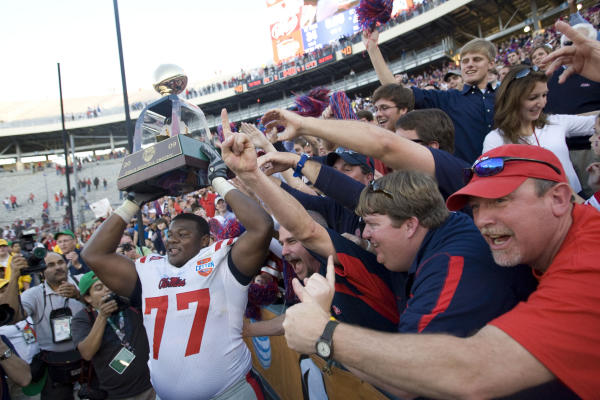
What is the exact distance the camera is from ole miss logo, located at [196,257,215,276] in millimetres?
2455

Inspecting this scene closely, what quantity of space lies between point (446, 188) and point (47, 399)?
4233 mm

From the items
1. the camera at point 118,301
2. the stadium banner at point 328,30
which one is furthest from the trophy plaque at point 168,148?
the stadium banner at point 328,30

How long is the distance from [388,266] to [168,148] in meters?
1.58

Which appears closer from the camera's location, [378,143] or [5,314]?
[378,143]

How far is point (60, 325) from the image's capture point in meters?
3.74

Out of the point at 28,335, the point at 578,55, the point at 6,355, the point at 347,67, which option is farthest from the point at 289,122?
the point at 347,67

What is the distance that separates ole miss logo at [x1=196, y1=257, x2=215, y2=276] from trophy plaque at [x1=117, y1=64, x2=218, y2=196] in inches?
23.9

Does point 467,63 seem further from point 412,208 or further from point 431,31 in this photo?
point 431,31

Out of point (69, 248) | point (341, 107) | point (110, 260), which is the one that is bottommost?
point (110, 260)

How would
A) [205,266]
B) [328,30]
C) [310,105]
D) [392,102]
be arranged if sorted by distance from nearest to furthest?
[205,266] → [392,102] → [310,105] → [328,30]

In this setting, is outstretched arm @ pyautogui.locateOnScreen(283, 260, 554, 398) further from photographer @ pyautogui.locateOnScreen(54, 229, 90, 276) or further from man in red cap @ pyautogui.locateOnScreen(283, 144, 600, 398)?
photographer @ pyautogui.locateOnScreen(54, 229, 90, 276)

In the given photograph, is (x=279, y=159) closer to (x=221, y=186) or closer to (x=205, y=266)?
(x=221, y=186)

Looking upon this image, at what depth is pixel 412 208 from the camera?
5.56ft

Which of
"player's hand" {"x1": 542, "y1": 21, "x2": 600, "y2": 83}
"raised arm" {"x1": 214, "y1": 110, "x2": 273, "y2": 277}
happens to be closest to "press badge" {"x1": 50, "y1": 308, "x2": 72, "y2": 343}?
"raised arm" {"x1": 214, "y1": 110, "x2": 273, "y2": 277}
